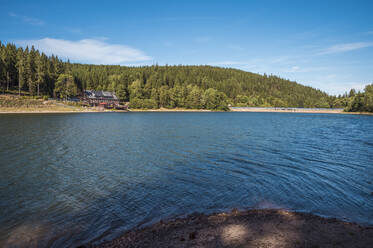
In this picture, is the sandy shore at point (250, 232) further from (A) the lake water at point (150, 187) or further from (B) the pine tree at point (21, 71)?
(B) the pine tree at point (21, 71)

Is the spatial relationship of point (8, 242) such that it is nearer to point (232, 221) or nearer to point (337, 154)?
point (232, 221)

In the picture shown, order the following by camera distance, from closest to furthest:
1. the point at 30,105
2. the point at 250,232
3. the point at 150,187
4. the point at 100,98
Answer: the point at 250,232
the point at 150,187
the point at 30,105
the point at 100,98

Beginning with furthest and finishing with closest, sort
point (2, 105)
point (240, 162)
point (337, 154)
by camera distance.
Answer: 1. point (2, 105)
2. point (337, 154)
3. point (240, 162)

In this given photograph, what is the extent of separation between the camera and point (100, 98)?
14950cm

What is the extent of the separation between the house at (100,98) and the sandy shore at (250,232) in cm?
13531

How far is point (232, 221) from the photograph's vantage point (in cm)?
954

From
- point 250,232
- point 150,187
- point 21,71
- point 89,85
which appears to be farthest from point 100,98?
point 250,232

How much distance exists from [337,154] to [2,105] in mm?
110197

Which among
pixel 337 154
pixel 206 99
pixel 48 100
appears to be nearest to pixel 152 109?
pixel 206 99

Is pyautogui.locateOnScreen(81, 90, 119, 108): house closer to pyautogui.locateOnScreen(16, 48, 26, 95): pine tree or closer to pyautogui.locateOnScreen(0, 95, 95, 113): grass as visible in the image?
pyautogui.locateOnScreen(0, 95, 95, 113): grass

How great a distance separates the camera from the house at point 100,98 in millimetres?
135525

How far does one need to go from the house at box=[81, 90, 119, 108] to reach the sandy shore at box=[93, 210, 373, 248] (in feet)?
444

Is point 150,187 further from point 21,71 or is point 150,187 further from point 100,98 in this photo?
point 100,98

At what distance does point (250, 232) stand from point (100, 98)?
507 ft
